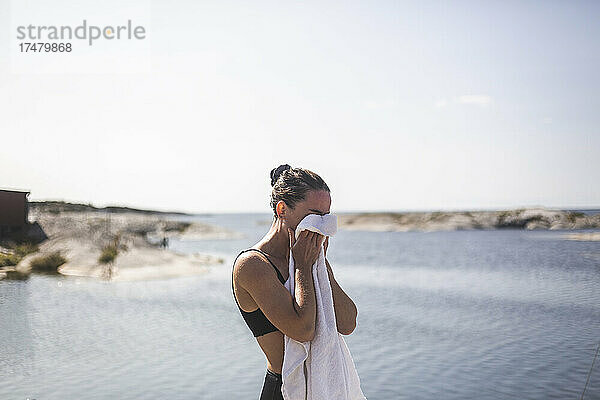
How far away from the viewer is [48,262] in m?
23.3

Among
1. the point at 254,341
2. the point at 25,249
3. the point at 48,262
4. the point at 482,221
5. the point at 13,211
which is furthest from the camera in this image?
the point at 482,221

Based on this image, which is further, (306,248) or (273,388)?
(273,388)

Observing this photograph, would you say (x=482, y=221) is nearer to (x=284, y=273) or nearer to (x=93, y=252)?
(x=93, y=252)

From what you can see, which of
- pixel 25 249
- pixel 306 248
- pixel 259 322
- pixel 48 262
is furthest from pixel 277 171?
pixel 25 249

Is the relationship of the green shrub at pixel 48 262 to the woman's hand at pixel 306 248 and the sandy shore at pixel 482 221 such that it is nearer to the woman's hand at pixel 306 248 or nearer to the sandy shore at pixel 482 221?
the woman's hand at pixel 306 248

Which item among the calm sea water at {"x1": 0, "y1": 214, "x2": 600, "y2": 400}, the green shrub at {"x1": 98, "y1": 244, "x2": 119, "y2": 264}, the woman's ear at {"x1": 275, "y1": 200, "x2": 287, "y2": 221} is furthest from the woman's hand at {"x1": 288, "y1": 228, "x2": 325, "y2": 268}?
the green shrub at {"x1": 98, "y1": 244, "x2": 119, "y2": 264}

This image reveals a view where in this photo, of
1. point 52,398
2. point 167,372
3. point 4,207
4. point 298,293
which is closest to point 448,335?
point 167,372

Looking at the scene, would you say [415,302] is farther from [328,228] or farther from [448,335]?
[328,228]

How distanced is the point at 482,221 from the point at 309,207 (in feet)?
246

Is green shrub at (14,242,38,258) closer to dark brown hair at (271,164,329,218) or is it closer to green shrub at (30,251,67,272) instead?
green shrub at (30,251,67,272)

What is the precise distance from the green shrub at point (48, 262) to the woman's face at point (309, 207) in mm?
22957

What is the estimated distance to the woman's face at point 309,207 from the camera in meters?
2.09

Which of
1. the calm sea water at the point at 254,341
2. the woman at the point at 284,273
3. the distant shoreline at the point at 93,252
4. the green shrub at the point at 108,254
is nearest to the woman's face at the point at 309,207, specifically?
the woman at the point at 284,273

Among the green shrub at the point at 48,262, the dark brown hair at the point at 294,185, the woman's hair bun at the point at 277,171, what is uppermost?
the woman's hair bun at the point at 277,171
